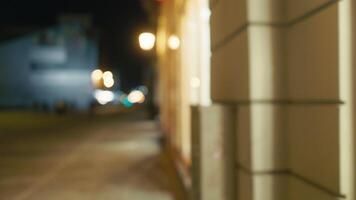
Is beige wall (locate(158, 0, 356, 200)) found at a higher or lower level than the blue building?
lower

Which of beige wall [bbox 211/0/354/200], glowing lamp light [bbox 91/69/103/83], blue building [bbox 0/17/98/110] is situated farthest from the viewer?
blue building [bbox 0/17/98/110]

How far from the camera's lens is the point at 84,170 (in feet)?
33.1

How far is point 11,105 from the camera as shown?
4641 centimetres

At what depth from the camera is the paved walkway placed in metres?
7.81

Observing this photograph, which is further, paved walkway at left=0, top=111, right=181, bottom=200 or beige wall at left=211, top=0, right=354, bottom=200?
paved walkway at left=0, top=111, right=181, bottom=200

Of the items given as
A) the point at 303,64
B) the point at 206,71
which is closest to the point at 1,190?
the point at 206,71

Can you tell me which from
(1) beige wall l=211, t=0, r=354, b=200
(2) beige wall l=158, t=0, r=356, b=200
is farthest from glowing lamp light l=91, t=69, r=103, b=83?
(1) beige wall l=211, t=0, r=354, b=200

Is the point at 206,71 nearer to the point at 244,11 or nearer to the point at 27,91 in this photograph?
the point at 244,11

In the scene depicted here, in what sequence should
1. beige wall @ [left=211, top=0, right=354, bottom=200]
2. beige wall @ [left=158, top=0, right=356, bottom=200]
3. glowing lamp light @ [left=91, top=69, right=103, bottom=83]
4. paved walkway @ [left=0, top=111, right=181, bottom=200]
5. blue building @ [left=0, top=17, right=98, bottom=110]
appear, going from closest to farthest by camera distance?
beige wall @ [left=158, top=0, right=356, bottom=200] → beige wall @ [left=211, top=0, right=354, bottom=200] → paved walkway @ [left=0, top=111, right=181, bottom=200] → glowing lamp light @ [left=91, top=69, right=103, bottom=83] → blue building @ [left=0, top=17, right=98, bottom=110]

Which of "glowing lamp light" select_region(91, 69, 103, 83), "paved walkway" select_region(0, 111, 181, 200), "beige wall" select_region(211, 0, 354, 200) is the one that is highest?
"glowing lamp light" select_region(91, 69, 103, 83)

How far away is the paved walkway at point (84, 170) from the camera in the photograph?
7.81 meters

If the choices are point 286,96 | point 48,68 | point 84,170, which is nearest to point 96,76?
point 48,68

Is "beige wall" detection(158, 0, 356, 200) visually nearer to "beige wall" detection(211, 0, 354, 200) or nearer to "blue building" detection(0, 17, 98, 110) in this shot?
"beige wall" detection(211, 0, 354, 200)

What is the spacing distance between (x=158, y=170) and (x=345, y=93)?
756 centimetres
